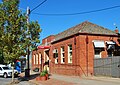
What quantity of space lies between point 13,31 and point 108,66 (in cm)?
900

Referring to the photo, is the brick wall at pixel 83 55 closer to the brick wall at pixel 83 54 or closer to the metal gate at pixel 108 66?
the brick wall at pixel 83 54

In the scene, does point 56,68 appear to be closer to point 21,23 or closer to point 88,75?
point 88,75

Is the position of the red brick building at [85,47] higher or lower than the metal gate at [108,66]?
higher

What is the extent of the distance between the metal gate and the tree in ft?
23.0

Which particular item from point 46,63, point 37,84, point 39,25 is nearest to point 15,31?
point 39,25

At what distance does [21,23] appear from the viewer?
23.7 meters

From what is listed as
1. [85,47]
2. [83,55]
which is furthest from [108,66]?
[85,47]

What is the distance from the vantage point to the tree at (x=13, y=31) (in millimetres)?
22703

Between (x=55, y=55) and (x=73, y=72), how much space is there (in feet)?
22.1

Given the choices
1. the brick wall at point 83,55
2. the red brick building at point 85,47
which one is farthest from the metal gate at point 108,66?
the red brick building at point 85,47

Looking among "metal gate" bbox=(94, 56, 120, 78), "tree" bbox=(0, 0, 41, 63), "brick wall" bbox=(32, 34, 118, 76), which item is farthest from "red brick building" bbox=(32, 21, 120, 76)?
"tree" bbox=(0, 0, 41, 63)

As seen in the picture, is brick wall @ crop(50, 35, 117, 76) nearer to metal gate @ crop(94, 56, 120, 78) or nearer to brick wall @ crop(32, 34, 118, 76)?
brick wall @ crop(32, 34, 118, 76)

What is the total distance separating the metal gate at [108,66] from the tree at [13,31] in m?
7.00

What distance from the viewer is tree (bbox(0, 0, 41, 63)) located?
2270cm
